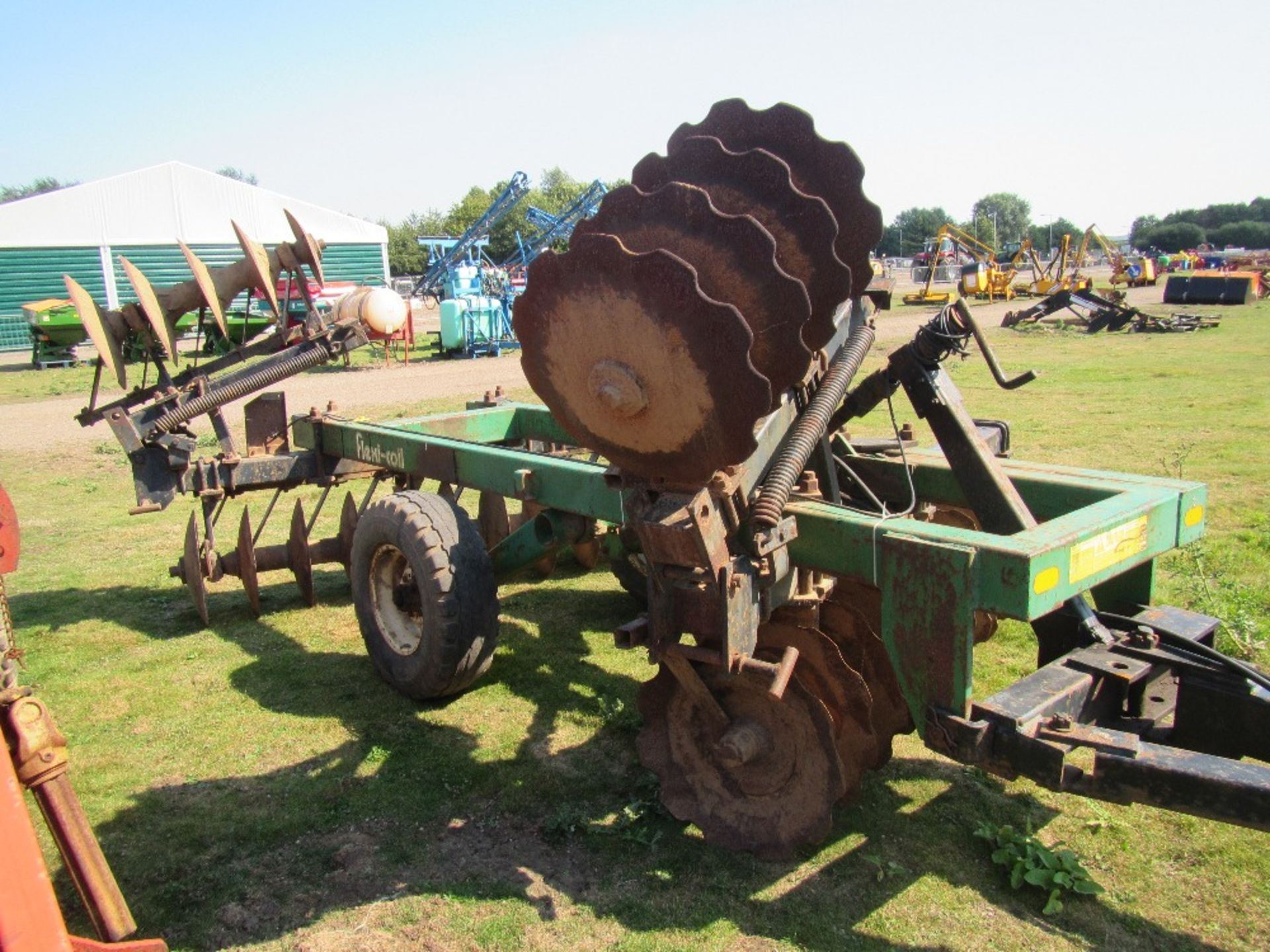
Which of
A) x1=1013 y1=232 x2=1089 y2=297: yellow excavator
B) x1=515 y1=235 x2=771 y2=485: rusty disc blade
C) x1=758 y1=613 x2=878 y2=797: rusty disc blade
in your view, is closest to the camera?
x1=515 y1=235 x2=771 y2=485: rusty disc blade

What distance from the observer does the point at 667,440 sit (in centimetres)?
279

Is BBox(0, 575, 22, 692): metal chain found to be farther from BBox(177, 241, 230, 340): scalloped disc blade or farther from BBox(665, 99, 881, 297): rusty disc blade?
BBox(177, 241, 230, 340): scalloped disc blade

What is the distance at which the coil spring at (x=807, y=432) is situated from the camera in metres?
2.98

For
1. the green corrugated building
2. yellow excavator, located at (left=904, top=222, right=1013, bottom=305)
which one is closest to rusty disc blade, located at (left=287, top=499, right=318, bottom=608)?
the green corrugated building

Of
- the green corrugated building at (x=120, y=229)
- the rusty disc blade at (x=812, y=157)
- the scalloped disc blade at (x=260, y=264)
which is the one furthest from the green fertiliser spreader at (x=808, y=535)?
the green corrugated building at (x=120, y=229)

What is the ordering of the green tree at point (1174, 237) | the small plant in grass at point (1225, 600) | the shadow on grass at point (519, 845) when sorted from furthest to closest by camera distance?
the green tree at point (1174, 237) < the small plant in grass at point (1225, 600) < the shadow on grass at point (519, 845)

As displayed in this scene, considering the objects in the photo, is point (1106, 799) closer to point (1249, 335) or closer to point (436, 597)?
point (436, 597)

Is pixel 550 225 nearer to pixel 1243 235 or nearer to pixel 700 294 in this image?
pixel 700 294

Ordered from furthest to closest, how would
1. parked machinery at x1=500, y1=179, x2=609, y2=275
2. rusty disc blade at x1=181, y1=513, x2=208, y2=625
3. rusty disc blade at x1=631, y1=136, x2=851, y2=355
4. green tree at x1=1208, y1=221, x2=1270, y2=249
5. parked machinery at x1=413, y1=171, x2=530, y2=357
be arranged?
green tree at x1=1208, y1=221, x2=1270, y2=249 → parked machinery at x1=500, y1=179, x2=609, y2=275 → parked machinery at x1=413, y1=171, x2=530, y2=357 → rusty disc blade at x1=181, y1=513, x2=208, y2=625 → rusty disc blade at x1=631, y1=136, x2=851, y2=355

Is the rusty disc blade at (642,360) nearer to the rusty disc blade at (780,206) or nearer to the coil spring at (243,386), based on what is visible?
the rusty disc blade at (780,206)

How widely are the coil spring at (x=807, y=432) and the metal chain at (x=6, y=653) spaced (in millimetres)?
2013

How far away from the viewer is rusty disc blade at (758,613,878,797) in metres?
3.21

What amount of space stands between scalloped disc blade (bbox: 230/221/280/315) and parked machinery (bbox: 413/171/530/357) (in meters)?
13.8

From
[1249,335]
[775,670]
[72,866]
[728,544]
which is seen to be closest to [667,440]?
[728,544]
